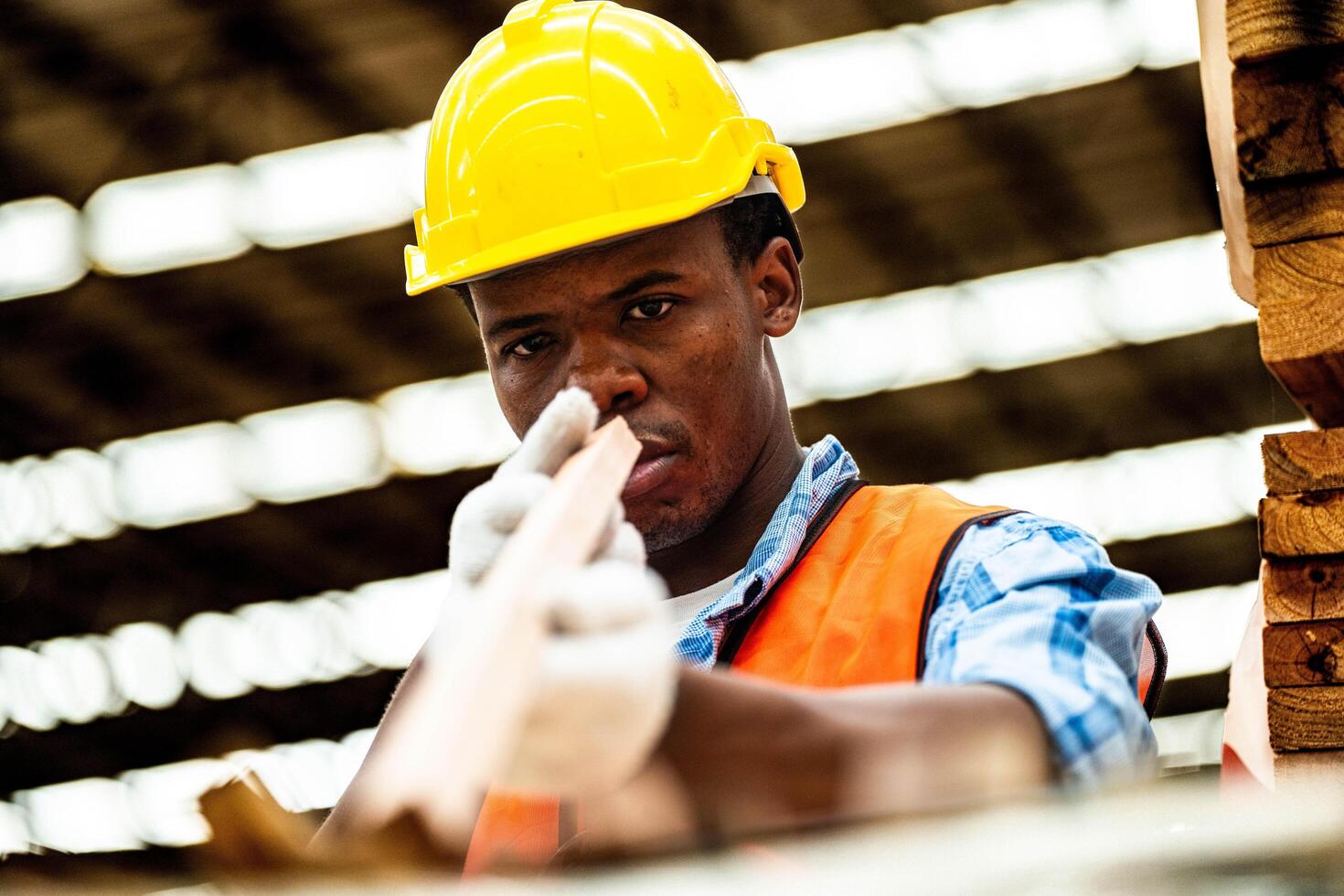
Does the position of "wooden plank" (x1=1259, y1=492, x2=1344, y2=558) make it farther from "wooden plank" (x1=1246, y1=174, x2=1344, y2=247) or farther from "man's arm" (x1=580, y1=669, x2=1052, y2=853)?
"man's arm" (x1=580, y1=669, x2=1052, y2=853)

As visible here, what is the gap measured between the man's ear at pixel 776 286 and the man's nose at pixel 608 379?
0.45 metres

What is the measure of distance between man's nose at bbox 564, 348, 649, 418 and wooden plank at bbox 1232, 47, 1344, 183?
3.66 ft

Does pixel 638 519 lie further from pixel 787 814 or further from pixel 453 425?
pixel 453 425

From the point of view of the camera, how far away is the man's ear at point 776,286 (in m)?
3.29

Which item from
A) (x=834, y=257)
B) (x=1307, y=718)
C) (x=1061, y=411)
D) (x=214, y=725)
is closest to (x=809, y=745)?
(x=1307, y=718)

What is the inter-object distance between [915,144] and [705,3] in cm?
175

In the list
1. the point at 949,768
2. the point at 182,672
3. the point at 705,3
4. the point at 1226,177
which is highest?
the point at 705,3

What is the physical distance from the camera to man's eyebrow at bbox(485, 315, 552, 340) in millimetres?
3041

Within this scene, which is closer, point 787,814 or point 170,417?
point 787,814

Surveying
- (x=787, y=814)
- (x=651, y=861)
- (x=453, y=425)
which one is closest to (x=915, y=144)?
(x=453, y=425)

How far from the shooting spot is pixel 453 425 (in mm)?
11609

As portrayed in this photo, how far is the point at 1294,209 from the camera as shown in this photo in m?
2.71

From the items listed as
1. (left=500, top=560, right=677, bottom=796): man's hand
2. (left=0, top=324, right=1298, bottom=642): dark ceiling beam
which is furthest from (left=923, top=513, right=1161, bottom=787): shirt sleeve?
(left=0, top=324, right=1298, bottom=642): dark ceiling beam

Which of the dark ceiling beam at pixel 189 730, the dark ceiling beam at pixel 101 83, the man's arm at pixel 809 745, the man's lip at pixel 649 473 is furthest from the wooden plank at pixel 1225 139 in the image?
the dark ceiling beam at pixel 189 730
